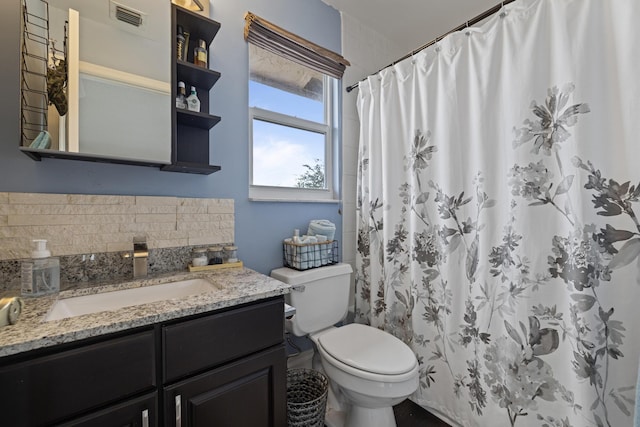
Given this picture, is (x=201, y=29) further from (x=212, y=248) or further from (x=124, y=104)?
(x=212, y=248)

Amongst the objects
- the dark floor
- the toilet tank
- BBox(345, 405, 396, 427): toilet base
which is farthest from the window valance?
the dark floor

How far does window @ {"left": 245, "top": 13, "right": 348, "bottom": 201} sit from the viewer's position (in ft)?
5.07

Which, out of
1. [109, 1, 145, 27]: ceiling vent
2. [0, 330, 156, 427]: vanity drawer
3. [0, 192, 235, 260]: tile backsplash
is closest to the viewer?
[0, 330, 156, 427]: vanity drawer

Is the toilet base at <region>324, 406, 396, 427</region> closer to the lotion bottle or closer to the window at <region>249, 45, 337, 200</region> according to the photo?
the window at <region>249, 45, 337, 200</region>

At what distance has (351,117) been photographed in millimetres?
1923

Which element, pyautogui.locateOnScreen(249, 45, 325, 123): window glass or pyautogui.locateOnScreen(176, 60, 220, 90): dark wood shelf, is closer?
pyautogui.locateOnScreen(176, 60, 220, 90): dark wood shelf

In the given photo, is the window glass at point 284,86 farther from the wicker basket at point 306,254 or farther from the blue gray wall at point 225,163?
the wicker basket at point 306,254

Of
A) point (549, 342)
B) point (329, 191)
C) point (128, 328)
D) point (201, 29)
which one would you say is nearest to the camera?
point (128, 328)

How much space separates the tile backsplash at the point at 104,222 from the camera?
93cm

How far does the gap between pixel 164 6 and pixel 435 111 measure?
133 cm

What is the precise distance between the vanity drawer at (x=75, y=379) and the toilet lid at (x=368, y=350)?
755mm

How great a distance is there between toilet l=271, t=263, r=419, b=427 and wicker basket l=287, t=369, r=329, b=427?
3.3 inches

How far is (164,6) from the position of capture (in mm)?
1125

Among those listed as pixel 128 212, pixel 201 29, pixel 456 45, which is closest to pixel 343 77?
pixel 456 45
